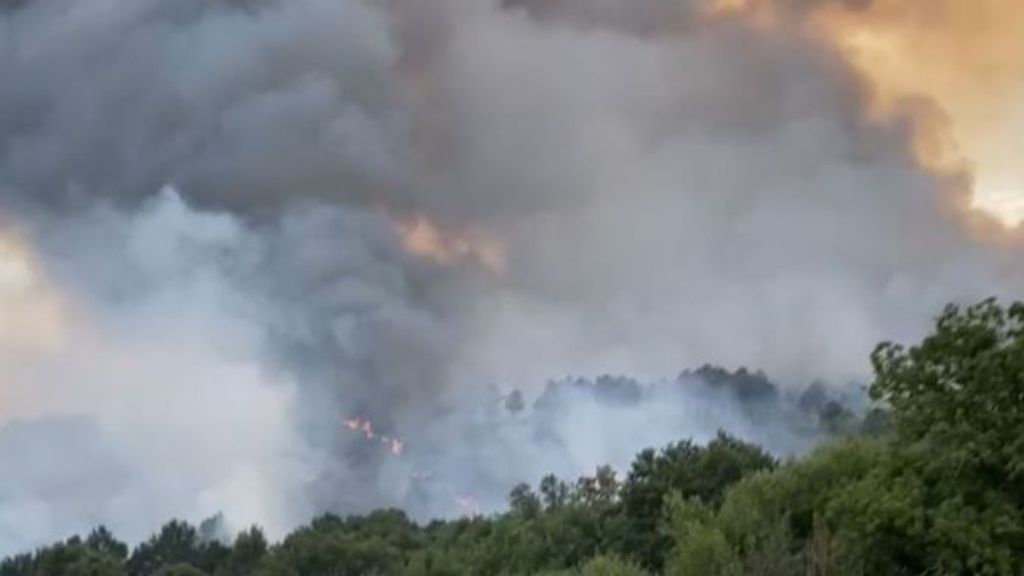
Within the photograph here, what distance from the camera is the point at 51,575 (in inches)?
4018

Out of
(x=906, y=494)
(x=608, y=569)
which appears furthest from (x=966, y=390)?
(x=608, y=569)

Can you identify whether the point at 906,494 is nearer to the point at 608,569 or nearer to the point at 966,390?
the point at 966,390

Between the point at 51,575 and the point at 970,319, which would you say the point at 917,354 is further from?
the point at 51,575

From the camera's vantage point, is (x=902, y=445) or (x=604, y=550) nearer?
(x=902, y=445)

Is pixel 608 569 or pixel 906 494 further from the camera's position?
pixel 608 569

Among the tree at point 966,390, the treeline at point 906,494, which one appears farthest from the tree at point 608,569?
the tree at point 966,390

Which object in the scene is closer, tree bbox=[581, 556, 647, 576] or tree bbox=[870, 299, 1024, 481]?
tree bbox=[870, 299, 1024, 481]

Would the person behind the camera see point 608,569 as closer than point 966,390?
No

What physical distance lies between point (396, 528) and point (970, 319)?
7532 cm

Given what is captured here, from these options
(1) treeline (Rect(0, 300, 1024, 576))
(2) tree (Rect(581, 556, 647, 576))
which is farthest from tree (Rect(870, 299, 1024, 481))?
(2) tree (Rect(581, 556, 647, 576))

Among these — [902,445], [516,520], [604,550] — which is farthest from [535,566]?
[902,445]

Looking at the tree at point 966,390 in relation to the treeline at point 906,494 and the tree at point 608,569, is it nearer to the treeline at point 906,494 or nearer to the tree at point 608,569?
the treeline at point 906,494

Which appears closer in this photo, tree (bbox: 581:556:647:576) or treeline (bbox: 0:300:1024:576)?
treeline (bbox: 0:300:1024:576)

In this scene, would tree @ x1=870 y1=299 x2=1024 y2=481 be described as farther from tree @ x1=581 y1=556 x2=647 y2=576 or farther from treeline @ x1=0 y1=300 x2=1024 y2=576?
tree @ x1=581 y1=556 x2=647 y2=576
